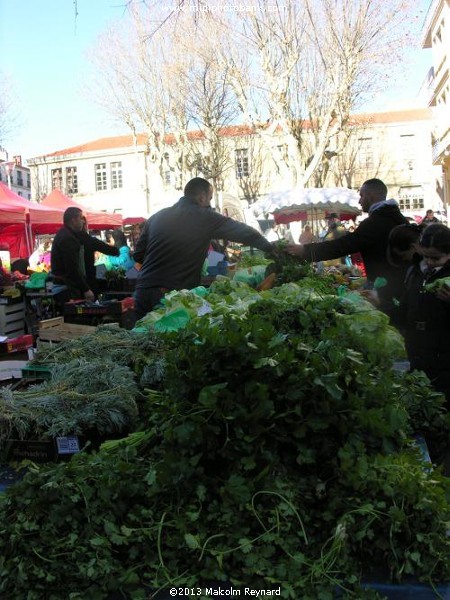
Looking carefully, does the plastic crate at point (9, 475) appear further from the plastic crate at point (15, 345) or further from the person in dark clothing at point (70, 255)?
the person in dark clothing at point (70, 255)

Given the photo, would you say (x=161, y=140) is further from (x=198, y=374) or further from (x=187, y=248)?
(x=198, y=374)

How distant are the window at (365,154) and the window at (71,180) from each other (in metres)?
23.8

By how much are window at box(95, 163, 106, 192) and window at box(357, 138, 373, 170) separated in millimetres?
20916

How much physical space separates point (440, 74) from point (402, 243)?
32221 millimetres

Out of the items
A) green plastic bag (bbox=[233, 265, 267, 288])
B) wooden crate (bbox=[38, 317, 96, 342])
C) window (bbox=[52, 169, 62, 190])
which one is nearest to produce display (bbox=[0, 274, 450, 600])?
wooden crate (bbox=[38, 317, 96, 342])

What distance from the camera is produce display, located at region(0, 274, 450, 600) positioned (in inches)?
64.2

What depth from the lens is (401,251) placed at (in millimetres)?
4250

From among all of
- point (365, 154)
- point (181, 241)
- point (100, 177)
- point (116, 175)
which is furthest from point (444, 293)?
point (100, 177)

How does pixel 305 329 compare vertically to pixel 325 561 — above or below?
above

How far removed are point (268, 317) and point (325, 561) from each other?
44.8 inches

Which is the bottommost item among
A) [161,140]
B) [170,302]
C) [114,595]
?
[114,595]

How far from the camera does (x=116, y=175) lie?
49375 millimetres

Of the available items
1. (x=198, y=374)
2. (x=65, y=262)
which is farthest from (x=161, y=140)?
(x=198, y=374)

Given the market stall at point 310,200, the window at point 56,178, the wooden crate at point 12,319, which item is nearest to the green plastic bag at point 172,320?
the wooden crate at point 12,319
